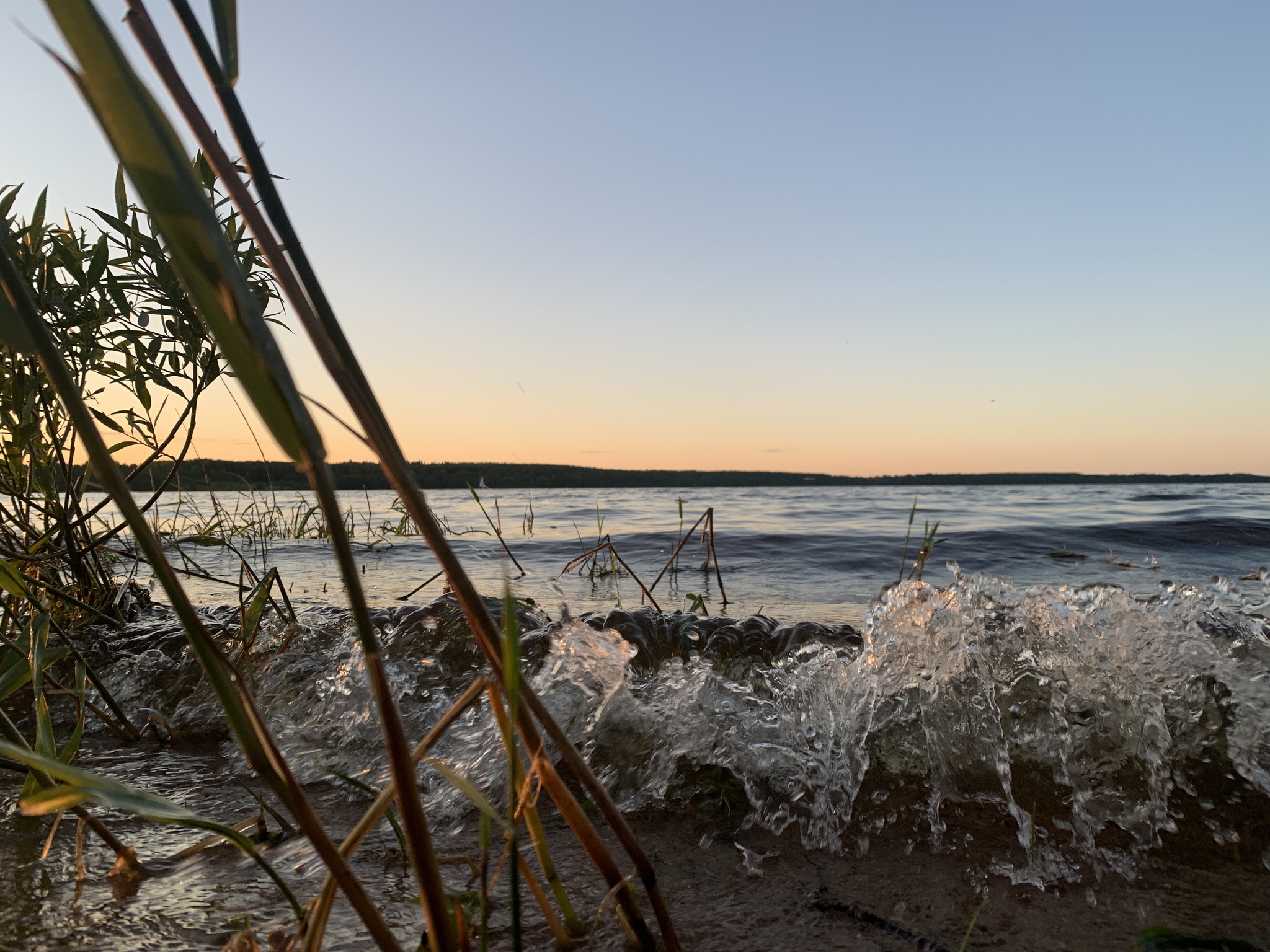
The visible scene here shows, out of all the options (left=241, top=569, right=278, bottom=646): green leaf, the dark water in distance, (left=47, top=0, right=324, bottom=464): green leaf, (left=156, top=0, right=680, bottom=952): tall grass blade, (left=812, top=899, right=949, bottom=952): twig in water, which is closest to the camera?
(left=47, top=0, right=324, bottom=464): green leaf

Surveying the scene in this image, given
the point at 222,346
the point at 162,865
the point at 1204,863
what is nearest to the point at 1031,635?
the point at 1204,863

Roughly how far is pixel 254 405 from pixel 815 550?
7.16 meters

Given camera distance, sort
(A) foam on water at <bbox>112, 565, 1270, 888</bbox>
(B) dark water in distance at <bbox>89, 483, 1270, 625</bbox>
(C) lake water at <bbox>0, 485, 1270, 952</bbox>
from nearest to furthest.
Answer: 1. (C) lake water at <bbox>0, 485, 1270, 952</bbox>
2. (A) foam on water at <bbox>112, 565, 1270, 888</bbox>
3. (B) dark water in distance at <bbox>89, 483, 1270, 625</bbox>

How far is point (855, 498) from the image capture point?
1591 cm

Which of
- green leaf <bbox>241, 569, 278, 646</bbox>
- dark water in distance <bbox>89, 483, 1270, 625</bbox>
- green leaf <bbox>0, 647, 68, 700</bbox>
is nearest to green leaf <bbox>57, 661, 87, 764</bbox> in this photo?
green leaf <bbox>0, 647, 68, 700</bbox>

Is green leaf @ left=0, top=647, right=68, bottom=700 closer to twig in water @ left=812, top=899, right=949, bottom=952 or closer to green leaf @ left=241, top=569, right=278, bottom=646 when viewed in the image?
green leaf @ left=241, top=569, right=278, bottom=646

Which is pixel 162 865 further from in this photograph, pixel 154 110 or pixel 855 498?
pixel 855 498

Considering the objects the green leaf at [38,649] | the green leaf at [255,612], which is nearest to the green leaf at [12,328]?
the green leaf at [38,649]

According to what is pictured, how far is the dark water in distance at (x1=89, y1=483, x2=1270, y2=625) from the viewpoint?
17.3 ft

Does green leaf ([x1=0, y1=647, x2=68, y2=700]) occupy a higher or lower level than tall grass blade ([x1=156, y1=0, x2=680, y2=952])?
lower

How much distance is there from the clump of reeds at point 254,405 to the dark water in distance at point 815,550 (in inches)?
95.2

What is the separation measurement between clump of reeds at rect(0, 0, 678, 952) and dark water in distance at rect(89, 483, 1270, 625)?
2.42 metres

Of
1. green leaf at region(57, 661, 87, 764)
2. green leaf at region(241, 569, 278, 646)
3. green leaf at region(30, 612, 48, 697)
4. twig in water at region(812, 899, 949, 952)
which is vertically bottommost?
twig in water at region(812, 899, 949, 952)

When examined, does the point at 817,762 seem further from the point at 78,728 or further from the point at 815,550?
the point at 815,550
